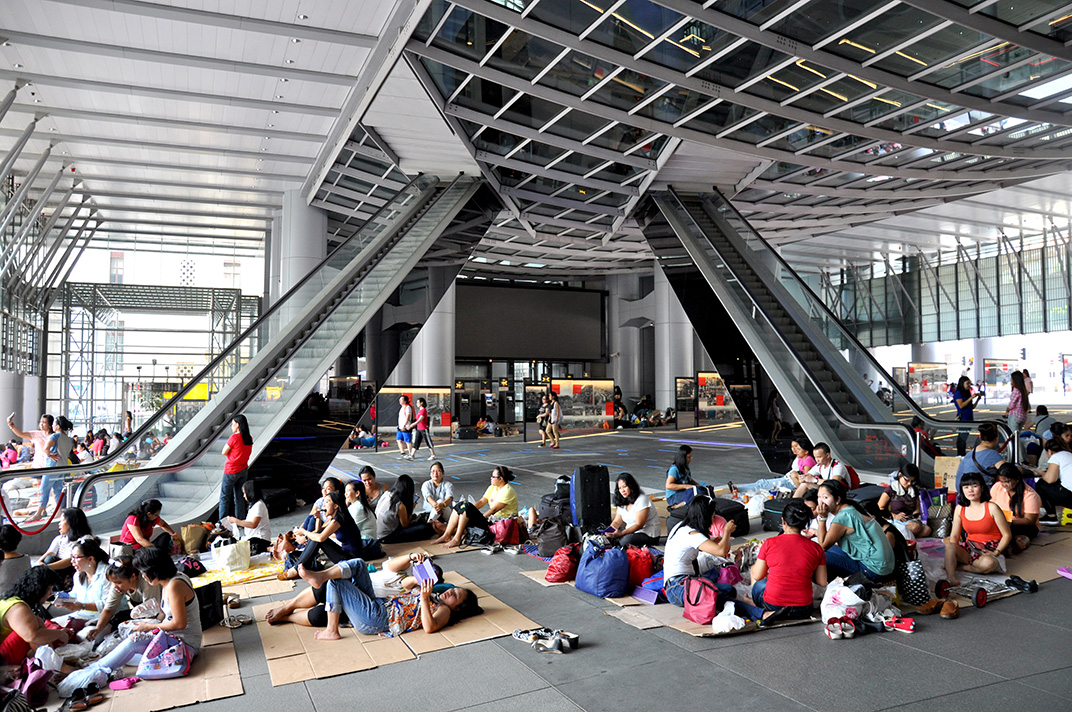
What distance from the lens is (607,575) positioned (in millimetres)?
6312

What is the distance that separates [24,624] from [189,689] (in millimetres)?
1147

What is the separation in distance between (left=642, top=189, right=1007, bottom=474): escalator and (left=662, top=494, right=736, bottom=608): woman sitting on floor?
6.49 m

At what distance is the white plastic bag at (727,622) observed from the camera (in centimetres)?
518

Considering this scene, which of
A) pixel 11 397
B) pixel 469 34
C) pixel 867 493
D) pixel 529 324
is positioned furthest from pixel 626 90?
pixel 529 324

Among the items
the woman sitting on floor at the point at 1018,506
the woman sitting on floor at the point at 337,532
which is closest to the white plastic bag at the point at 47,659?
the woman sitting on floor at the point at 337,532

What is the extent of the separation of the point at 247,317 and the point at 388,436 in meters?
14.6

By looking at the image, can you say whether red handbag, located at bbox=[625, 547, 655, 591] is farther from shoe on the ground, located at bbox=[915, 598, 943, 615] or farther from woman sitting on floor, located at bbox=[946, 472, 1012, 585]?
woman sitting on floor, located at bbox=[946, 472, 1012, 585]

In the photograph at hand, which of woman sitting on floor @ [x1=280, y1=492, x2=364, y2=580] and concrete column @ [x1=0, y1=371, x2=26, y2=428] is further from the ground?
concrete column @ [x1=0, y1=371, x2=26, y2=428]

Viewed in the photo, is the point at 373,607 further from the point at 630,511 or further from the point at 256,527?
the point at 256,527

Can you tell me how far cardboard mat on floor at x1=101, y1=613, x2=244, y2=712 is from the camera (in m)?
4.27

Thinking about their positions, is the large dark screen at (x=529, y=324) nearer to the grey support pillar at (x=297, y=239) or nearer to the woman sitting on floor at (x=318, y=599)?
the grey support pillar at (x=297, y=239)

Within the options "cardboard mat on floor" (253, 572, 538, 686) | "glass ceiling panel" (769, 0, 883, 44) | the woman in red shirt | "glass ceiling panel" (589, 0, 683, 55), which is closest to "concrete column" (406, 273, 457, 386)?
"glass ceiling panel" (589, 0, 683, 55)

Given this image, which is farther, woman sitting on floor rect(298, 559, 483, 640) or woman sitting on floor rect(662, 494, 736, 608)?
woman sitting on floor rect(662, 494, 736, 608)

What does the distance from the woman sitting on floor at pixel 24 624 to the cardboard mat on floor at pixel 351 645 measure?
1411mm
